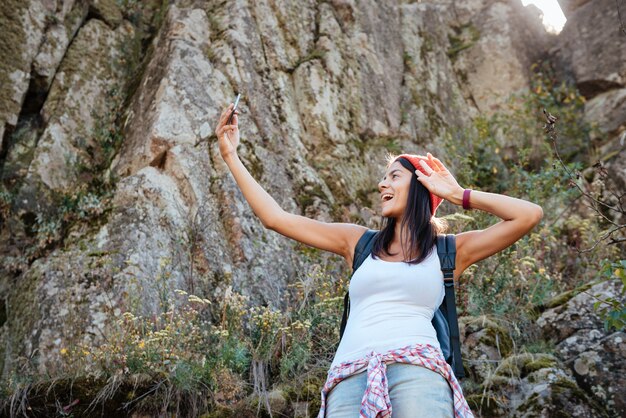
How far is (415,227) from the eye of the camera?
8.90ft

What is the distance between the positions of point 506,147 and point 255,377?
21.7 feet

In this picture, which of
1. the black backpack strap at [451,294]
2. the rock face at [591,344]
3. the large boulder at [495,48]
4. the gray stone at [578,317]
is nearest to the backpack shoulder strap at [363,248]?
the black backpack strap at [451,294]

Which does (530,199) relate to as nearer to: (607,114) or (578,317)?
(578,317)

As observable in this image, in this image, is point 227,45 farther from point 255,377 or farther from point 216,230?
point 255,377

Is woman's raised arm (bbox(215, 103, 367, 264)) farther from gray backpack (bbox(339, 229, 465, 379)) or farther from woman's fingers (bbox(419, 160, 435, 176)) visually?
woman's fingers (bbox(419, 160, 435, 176))

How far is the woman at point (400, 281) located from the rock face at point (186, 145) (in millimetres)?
1918

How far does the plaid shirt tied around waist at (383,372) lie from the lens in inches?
83.4

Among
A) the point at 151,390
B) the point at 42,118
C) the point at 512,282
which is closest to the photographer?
the point at 151,390

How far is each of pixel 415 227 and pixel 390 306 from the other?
44 cm

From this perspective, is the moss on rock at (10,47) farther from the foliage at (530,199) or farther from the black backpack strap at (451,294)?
the black backpack strap at (451,294)

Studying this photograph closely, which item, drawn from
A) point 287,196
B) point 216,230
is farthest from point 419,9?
point 216,230

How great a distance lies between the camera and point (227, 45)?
7496mm

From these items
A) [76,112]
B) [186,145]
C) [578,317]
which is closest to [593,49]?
[578,317]

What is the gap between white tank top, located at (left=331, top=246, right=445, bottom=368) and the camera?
2352mm
